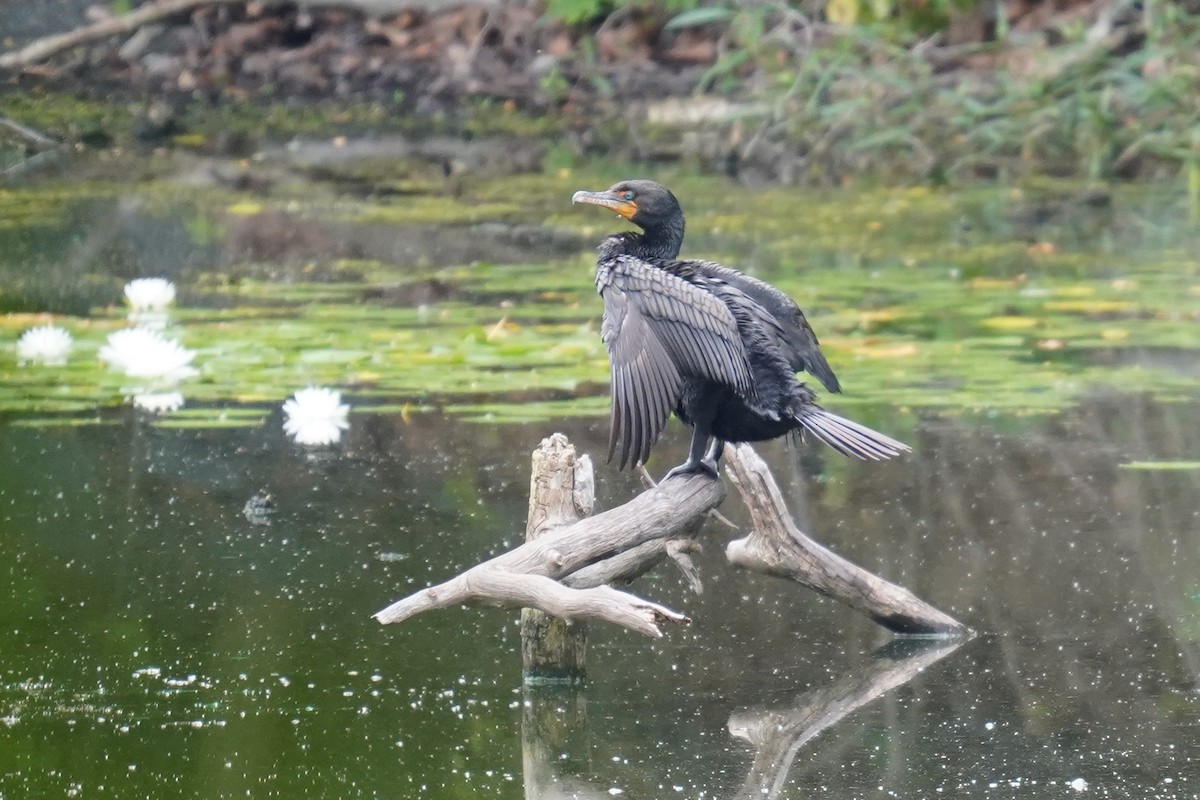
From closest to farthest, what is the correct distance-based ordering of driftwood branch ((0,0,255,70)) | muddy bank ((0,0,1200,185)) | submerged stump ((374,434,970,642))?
submerged stump ((374,434,970,642)) < muddy bank ((0,0,1200,185)) < driftwood branch ((0,0,255,70))

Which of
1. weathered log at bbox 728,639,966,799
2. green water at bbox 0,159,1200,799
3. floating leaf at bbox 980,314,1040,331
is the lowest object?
weathered log at bbox 728,639,966,799

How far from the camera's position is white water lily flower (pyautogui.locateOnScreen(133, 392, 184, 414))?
631 cm

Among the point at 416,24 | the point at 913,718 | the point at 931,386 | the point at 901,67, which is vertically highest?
the point at 416,24

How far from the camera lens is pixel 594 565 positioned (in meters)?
3.87

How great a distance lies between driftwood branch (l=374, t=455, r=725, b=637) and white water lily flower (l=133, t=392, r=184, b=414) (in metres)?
2.78

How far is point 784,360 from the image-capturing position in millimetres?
4078

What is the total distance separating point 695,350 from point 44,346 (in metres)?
3.43

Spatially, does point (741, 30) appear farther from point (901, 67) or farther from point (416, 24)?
point (416, 24)

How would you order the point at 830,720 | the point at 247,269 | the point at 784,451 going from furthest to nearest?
the point at 247,269, the point at 784,451, the point at 830,720

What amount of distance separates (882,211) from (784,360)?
6.45 meters

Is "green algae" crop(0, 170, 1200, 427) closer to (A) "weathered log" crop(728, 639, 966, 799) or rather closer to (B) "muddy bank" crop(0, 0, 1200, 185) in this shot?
(B) "muddy bank" crop(0, 0, 1200, 185)

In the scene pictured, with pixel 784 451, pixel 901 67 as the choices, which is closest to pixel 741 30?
pixel 901 67

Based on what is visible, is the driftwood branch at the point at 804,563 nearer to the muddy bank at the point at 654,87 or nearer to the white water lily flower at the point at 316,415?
the white water lily flower at the point at 316,415

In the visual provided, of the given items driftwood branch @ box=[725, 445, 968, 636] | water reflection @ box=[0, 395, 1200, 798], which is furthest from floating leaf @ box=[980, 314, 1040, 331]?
driftwood branch @ box=[725, 445, 968, 636]
